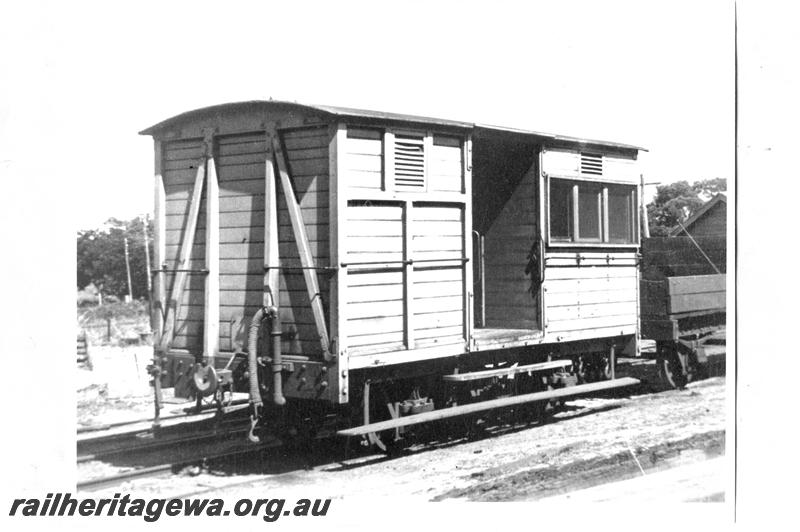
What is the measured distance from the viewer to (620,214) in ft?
37.6

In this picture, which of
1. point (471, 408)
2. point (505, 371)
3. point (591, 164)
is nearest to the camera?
point (471, 408)

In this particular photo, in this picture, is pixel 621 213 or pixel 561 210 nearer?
pixel 561 210

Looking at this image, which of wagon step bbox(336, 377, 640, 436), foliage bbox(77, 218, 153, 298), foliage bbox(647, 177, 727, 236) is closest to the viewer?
wagon step bbox(336, 377, 640, 436)

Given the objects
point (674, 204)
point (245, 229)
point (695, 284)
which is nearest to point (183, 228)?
point (245, 229)

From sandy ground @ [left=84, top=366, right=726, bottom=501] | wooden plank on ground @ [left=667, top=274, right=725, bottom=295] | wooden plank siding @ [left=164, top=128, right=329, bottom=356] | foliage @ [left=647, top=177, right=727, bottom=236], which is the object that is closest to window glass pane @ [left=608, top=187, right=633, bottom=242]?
wooden plank on ground @ [left=667, top=274, right=725, bottom=295]

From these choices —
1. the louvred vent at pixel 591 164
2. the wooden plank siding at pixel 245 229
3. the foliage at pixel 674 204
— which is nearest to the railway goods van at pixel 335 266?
the wooden plank siding at pixel 245 229

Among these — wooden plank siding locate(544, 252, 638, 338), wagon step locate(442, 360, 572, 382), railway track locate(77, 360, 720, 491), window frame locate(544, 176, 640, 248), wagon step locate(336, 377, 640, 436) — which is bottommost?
railway track locate(77, 360, 720, 491)

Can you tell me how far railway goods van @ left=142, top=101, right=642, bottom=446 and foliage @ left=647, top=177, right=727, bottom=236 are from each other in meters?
6.16

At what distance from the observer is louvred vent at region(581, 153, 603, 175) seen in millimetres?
10711

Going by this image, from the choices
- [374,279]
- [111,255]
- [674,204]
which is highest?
[674,204]

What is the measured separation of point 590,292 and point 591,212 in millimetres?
1027

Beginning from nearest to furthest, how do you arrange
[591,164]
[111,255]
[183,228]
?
[183,228], [591,164], [111,255]

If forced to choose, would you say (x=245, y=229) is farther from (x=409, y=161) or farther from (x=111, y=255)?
(x=111, y=255)

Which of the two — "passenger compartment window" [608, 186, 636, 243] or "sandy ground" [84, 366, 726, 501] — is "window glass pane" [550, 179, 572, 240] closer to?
"passenger compartment window" [608, 186, 636, 243]
